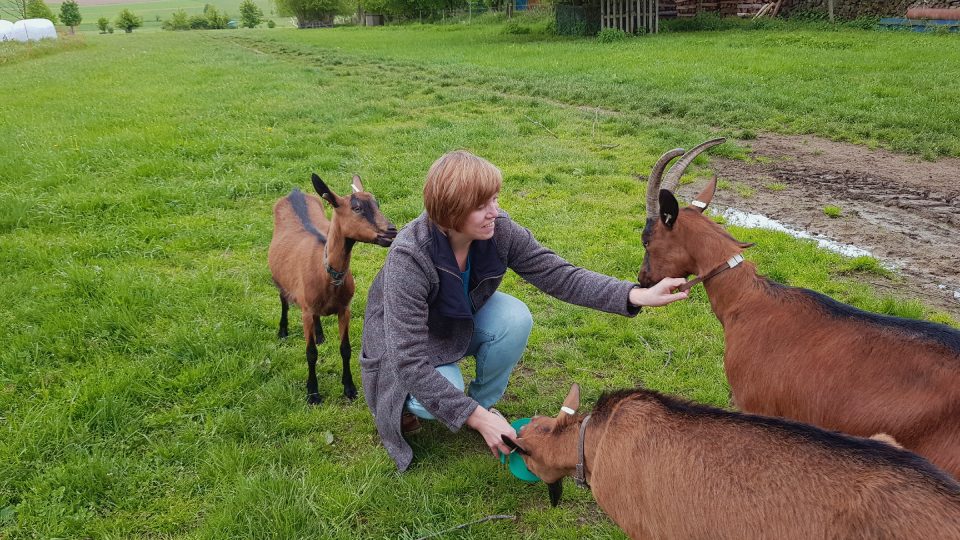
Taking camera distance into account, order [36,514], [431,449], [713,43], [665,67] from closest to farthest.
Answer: [36,514]
[431,449]
[665,67]
[713,43]

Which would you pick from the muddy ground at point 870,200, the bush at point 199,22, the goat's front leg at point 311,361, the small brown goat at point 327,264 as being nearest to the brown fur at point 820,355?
the small brown goat at point 327,264

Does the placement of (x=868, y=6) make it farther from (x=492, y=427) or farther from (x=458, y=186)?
(x=492, y=427)

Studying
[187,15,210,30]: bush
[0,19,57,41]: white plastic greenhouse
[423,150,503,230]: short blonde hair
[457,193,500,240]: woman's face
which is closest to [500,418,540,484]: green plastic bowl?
[457,193,500,240]: woman's face

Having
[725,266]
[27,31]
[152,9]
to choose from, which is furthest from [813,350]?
[152,9]

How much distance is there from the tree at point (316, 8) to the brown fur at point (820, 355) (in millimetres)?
75487

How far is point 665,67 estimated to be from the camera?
14.1 meters

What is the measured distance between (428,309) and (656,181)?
4.39 feet

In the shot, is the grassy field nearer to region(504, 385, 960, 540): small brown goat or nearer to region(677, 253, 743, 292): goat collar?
region(504, 385, 960, 540): small brown goat

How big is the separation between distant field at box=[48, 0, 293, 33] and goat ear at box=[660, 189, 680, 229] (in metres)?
102

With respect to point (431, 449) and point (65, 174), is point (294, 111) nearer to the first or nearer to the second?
point (65, 174)

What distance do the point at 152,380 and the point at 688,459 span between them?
334cm

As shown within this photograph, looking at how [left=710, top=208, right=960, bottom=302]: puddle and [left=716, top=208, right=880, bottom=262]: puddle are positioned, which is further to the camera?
[left=716, top=208, right=880, bottom=262]: puddle

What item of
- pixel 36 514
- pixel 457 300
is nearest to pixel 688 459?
pixel 457 300

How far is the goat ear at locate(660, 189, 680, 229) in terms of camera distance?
128 inches
